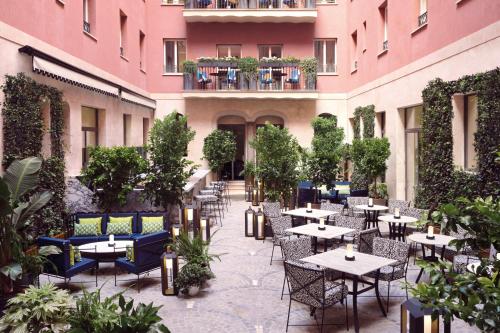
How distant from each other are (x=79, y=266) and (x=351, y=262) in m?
4.89

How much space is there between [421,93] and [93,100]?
10.4 metres

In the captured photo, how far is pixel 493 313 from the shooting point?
8.18 feet

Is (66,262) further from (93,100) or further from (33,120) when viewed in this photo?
(93,100)

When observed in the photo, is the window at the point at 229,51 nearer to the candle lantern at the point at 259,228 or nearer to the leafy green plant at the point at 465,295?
the candle lantern at the point at 259,228

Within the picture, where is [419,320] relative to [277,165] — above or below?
below

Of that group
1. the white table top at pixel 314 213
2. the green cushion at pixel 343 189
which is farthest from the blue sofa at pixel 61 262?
the green cushion at pixel 343 189

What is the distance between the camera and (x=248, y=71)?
22844mm

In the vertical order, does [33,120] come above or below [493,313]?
above

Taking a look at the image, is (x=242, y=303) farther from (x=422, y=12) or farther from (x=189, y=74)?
(x=189, y=74)

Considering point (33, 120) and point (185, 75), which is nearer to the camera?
point (33, 120)

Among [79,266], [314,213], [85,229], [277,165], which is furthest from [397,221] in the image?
[85,229]

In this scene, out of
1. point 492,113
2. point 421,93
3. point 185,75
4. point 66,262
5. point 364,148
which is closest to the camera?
point 66,262

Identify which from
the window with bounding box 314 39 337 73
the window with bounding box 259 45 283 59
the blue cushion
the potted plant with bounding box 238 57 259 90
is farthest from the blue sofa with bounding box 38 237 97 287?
the window with bounding box 314 39 337 73

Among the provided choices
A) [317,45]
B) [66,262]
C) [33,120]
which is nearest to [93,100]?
[33,120]
